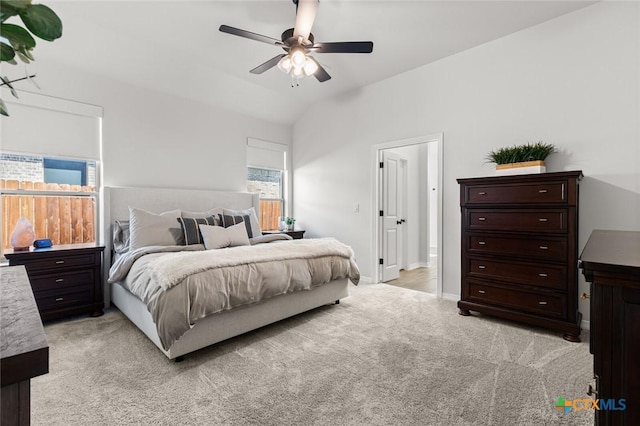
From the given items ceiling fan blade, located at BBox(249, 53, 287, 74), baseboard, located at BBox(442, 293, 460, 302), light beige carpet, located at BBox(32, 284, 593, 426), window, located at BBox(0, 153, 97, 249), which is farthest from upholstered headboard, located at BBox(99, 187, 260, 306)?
baseboard, located at BBox(442, 293, 460, 302)

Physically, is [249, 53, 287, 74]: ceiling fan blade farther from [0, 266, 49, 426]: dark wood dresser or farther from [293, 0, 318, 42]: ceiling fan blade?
[0, 266, 49, 426]: dark wood dresser

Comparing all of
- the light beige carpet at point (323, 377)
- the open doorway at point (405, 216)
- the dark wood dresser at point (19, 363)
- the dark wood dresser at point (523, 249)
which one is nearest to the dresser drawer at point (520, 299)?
the dark wood dresser at point (523, 249)

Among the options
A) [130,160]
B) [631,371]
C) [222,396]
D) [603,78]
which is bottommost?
[222,396]

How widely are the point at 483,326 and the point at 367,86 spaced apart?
3.57 m

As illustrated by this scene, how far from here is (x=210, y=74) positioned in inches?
162

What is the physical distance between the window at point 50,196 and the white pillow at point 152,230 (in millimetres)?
625

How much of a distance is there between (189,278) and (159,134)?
2.72m

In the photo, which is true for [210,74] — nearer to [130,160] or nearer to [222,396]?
[130,160]

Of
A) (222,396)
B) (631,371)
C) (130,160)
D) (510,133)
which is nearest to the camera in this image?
(631,371)

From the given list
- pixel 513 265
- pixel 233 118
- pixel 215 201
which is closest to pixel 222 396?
pixel 513 265

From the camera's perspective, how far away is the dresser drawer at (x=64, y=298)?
2928 millimetres

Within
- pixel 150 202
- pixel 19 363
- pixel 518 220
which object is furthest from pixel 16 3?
pixel 150 202

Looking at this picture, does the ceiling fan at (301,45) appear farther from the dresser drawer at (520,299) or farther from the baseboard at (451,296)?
the baseboard at (451,296)

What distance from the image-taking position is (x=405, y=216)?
556 centimetres
